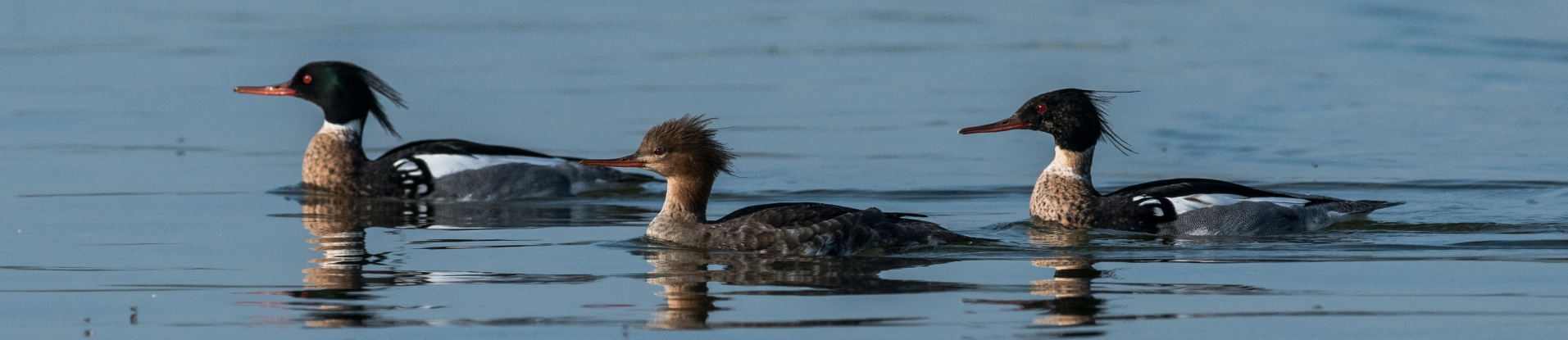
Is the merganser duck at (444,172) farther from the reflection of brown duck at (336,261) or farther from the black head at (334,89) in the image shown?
the reflection of brown duck at (336,261)

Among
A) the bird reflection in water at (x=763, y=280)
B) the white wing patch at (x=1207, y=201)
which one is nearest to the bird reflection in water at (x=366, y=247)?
the bird reflection in water at (x=763, y=280)

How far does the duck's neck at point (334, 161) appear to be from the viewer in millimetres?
12227

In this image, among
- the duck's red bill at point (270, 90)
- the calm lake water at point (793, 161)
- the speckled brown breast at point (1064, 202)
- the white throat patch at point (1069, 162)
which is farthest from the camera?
the duck's red bill at point (270, 90)

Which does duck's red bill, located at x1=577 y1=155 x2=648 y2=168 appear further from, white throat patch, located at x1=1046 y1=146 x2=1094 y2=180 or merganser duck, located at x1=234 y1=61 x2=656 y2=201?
merganser duck, located at x1=234 y1=61 x2=656 y2=201

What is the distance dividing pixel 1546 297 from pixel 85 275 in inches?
238

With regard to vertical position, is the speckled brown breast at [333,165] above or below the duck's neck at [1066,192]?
above

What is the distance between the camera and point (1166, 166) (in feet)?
45.2

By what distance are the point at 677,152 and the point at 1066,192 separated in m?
2.39

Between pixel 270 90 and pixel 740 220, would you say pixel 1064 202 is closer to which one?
pixel 740 220

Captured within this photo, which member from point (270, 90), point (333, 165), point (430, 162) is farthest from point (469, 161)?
point (270, 90)

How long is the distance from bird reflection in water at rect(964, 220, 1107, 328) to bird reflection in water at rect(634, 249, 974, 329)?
365 mm

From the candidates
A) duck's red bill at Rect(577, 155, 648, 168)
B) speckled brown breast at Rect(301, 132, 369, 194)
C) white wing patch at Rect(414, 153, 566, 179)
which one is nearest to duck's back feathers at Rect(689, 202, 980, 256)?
duck's red bill at Rect(577, 155, 648, 168)

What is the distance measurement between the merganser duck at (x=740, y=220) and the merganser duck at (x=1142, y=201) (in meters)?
1.37

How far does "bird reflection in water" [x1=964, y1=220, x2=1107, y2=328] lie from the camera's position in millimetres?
6488
